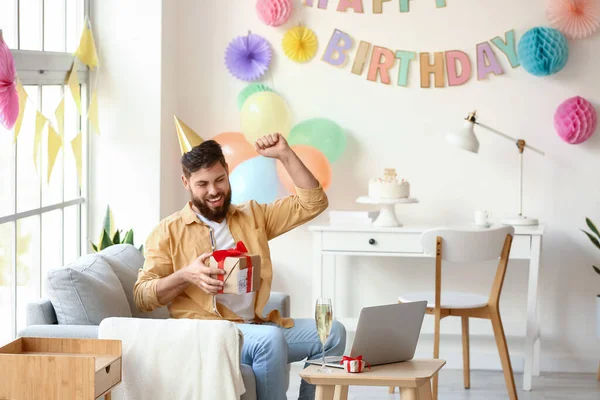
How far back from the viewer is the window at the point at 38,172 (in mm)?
3430

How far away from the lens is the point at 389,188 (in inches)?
172

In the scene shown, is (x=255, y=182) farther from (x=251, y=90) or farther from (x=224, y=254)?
(x=224, y=254)

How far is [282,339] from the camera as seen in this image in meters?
2.94

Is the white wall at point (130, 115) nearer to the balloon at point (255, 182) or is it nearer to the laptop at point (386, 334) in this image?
the balloon at point (255, 182)

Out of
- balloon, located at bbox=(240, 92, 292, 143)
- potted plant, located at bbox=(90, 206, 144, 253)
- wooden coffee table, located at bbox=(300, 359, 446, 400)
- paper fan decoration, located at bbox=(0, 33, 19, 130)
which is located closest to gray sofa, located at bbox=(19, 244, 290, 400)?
A: wooden coffee table, located at bbox=(300, 359, 446, 400)

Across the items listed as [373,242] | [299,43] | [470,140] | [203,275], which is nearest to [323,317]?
[203,275]

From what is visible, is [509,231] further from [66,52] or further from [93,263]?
[66,52]

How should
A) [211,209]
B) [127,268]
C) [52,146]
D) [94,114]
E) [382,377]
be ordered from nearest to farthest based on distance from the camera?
[382,377] < [211,209] < [127,268] < [52,146] < [94,114]

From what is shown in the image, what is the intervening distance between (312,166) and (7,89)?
1.66m

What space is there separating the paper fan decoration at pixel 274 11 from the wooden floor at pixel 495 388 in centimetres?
180

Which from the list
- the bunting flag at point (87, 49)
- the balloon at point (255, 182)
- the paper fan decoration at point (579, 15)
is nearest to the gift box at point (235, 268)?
the balloon at point (255, 182)

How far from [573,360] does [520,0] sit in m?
1.85

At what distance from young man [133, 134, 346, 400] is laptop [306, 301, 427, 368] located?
1.55 feet

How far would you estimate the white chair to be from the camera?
3883 mm
